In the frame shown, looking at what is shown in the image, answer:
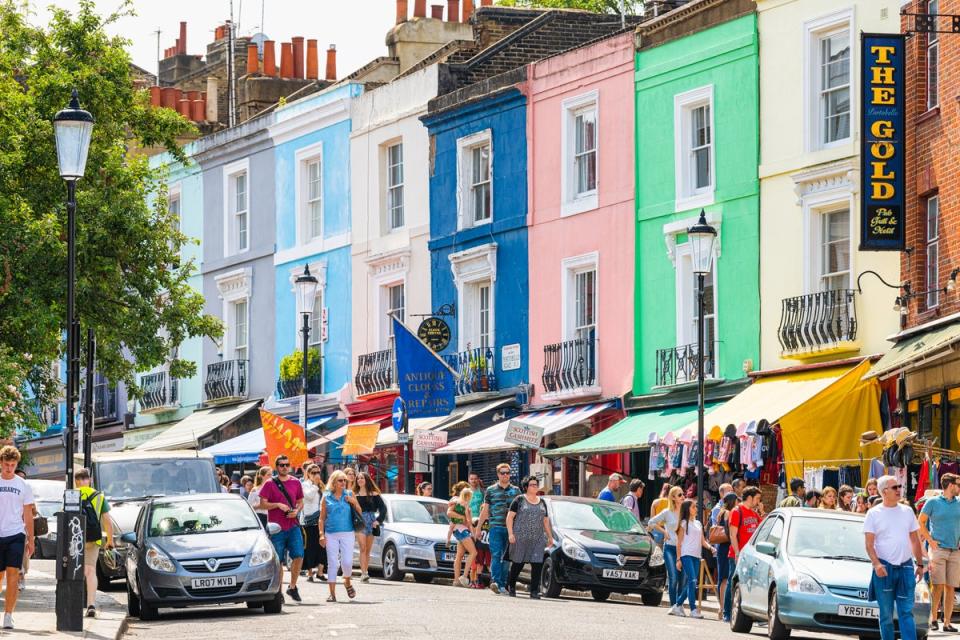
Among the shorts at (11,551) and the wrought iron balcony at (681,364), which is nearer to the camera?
the shorts at (11,551)

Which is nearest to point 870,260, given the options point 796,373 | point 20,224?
point 796,373

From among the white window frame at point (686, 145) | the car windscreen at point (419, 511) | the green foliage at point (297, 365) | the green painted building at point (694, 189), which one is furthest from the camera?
the green foliage at point (297, 365)

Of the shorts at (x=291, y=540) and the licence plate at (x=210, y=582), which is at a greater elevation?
the shorts at (x=291, y=540)

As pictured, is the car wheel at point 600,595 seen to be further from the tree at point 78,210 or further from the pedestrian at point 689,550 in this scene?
the tree at point 78,210

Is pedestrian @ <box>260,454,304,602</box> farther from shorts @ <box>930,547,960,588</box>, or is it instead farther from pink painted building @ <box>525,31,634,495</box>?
pink painted building @ <box>525,31,634,495</box>

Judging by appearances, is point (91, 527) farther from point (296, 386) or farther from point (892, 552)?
point (296, 386)

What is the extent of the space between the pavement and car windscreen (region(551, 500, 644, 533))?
594 cm

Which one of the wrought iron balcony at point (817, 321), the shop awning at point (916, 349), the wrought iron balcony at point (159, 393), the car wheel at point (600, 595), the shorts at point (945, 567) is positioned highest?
the wrought iron balcony at point (817, 321)

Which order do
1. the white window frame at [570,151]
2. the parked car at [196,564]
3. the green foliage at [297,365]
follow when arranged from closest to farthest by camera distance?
the parked car at [196,564], the white window frame at [570,151], the green foliage at [297,365]

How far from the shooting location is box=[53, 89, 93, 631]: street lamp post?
1898 cm

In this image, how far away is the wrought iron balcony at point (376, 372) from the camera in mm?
40812

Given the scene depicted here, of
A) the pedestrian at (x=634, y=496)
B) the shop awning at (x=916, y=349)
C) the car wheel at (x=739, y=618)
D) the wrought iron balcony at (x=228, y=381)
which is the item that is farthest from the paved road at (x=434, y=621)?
the wrought iron balcony at (x=228, y=381)

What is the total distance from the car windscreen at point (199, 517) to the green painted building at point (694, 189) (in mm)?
10722

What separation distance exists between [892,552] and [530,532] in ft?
27.4
